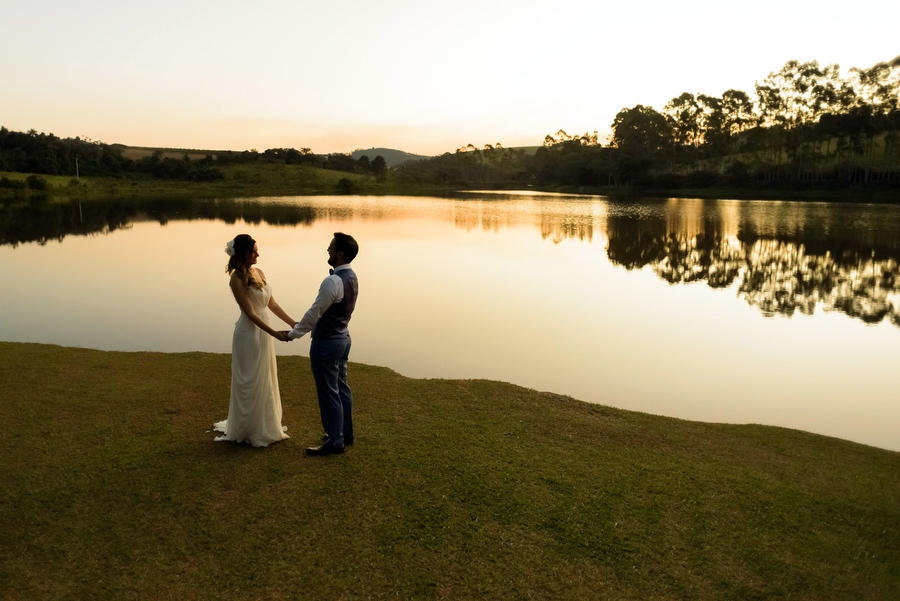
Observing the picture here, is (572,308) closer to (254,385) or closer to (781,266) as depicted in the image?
(254,385)

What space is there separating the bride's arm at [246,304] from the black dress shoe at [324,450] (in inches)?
50.7

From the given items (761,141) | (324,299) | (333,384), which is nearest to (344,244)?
(324,299)

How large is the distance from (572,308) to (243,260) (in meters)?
11.8

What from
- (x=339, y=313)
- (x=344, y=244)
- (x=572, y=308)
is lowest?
(x=572, y=308)

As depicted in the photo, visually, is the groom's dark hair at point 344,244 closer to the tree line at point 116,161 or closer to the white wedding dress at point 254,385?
the white wedding dress at point 254,385

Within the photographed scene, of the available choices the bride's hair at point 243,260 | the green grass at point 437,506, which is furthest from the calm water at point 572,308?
the bride's hair at point 243,260

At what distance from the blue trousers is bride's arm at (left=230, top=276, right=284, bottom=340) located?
0.45 metres

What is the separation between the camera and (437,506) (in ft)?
18.2

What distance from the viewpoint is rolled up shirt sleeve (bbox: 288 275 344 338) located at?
5.88m

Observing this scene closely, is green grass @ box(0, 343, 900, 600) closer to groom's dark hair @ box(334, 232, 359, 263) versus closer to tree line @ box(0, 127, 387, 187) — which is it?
groom's dark hair @ box(334, 232, 359, 263)

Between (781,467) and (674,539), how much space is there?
96.1 inches

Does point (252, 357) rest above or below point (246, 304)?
below

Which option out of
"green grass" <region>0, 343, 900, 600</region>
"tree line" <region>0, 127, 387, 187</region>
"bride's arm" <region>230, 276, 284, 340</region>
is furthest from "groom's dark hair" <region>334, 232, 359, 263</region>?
"tree line" <region>0, 127, 387, 187</region>

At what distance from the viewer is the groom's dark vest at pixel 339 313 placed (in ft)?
19.9
